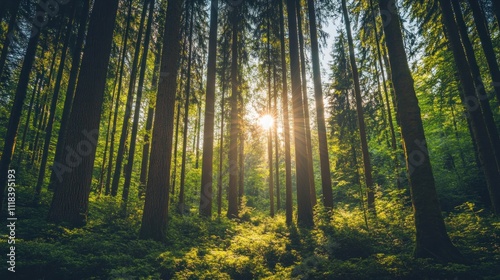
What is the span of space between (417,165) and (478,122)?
4.76 meters

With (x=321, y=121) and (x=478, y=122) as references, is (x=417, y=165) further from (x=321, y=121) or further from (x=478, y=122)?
(x=321, y=121)

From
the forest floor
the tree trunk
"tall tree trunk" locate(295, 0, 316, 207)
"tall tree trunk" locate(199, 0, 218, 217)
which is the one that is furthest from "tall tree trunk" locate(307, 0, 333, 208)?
the tree trunk

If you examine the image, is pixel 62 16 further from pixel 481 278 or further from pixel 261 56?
pixel 481 278

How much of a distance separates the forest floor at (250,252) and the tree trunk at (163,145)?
1.89 feet

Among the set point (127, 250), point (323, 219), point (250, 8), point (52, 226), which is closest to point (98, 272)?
point (127, 250)

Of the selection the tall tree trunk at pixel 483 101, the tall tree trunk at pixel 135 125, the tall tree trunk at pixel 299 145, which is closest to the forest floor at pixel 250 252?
the tall tree trunk at pixel 299 145

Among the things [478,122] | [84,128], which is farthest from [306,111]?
[84,128]

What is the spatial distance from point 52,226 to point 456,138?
78.9 ft

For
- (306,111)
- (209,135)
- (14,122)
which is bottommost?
(14,122)

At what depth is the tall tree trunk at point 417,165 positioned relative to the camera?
15.4 ft

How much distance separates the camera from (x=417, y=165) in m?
5.11

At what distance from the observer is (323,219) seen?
966 centimetres

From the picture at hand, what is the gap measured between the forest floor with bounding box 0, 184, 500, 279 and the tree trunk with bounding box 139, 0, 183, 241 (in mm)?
576

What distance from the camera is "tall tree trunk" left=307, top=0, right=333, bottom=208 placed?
11344 millimetres
